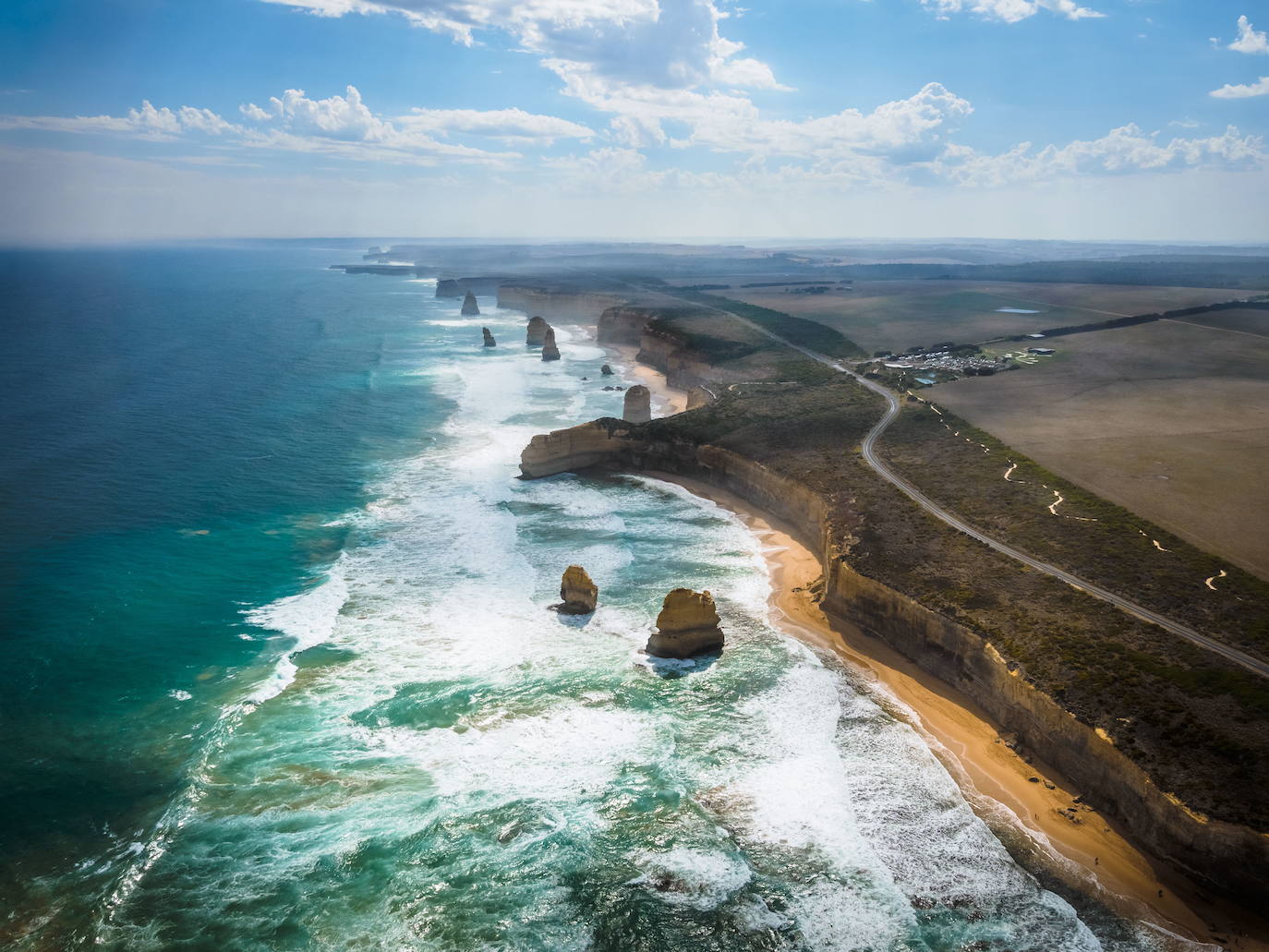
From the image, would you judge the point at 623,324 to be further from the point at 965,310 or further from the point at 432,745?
the point at 432,745

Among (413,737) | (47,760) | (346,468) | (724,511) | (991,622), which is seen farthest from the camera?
(346,468)

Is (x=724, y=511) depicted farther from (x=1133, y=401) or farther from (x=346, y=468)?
(x=1133, y=401)

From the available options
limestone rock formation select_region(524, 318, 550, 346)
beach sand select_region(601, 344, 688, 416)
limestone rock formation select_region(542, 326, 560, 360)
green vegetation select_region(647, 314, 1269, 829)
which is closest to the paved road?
green vegetation select_region(647, 314, 1269, 829)

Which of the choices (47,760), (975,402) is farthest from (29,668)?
(975,402)

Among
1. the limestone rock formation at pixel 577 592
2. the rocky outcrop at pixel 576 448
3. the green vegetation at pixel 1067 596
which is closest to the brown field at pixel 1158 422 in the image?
the green vegetation at pixel 1067 596

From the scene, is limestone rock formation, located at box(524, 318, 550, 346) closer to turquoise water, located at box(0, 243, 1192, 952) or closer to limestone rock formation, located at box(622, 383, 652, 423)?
limestone rock formation, located at box(622, 383, 652, 423)
